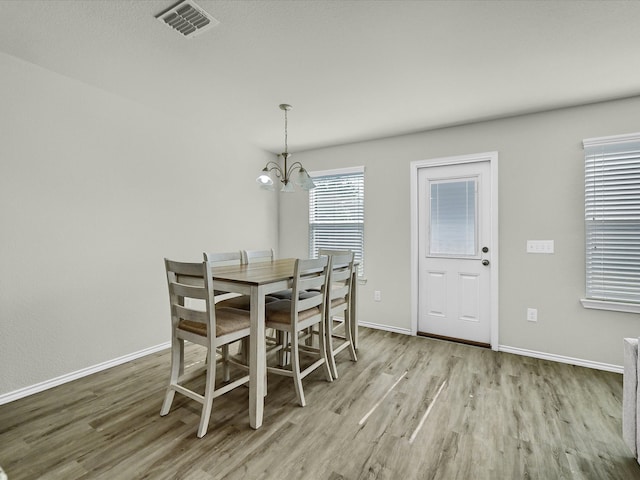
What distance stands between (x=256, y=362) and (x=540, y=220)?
294cm

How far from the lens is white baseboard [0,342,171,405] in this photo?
7.52ft

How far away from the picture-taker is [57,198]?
8.27 ft

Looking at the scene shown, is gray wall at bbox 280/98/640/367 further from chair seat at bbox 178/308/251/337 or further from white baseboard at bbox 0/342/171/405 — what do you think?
white baseboard at bbox 0/342/171/405

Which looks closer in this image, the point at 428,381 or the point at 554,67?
the point at 554,67

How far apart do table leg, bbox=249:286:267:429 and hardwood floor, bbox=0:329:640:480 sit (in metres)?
0.11

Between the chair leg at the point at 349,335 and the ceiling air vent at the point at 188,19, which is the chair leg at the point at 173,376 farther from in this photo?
the ceiling air vent at the point at 188,19

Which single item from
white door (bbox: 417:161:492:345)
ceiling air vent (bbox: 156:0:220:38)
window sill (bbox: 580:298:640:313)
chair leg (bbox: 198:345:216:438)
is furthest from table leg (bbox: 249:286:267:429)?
window sill (bbox: 580:298:640:313)

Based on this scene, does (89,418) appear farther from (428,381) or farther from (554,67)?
(554,67)

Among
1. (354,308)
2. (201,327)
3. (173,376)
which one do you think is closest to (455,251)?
(354,308)

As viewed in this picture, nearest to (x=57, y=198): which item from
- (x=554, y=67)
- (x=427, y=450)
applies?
(x=427, y=450)

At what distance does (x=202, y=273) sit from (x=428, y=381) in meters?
2.00

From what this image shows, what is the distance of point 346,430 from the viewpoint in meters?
1.97

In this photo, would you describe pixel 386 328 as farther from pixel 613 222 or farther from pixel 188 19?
pixel 188 19

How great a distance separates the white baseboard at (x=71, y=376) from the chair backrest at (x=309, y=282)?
1.82 m
